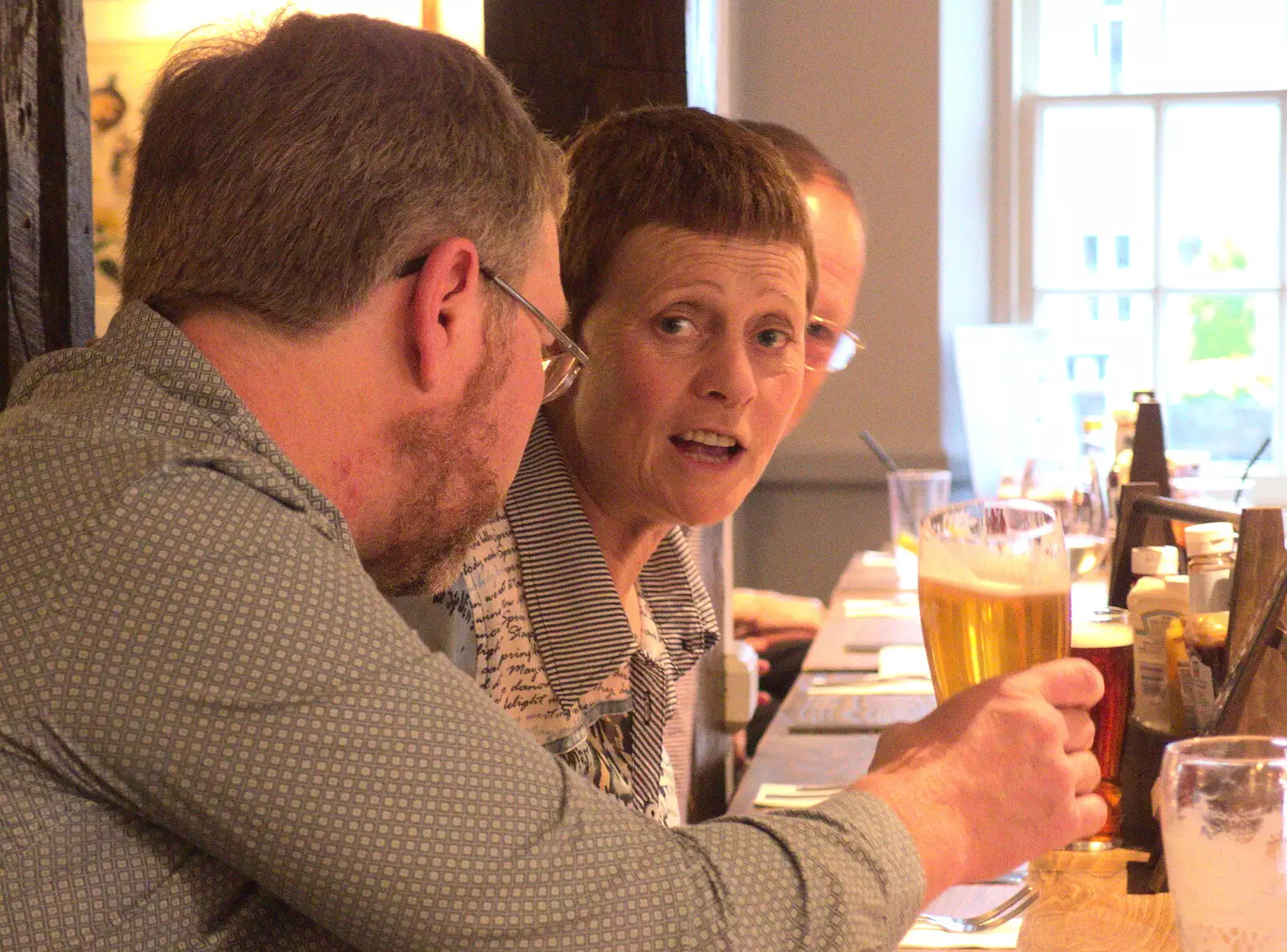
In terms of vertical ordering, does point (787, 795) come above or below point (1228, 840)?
below

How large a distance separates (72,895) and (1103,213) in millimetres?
5604

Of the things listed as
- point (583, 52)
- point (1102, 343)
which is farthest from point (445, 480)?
point (1102, 343)

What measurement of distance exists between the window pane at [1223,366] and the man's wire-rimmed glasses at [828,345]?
4024mm

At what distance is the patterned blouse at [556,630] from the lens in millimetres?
1289

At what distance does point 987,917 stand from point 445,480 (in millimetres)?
580

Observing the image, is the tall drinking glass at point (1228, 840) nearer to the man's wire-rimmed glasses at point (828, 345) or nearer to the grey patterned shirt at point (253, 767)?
the grey patterned shirt at point (253, 767)

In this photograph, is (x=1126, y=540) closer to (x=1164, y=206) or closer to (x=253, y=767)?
(x=253, y=767)

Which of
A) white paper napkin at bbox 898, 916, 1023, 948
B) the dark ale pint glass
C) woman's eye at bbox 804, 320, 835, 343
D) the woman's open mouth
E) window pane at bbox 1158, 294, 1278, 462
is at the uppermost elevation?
woman's eye at bbox 804, 320, 835, 343

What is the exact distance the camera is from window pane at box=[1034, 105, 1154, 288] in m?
5.67

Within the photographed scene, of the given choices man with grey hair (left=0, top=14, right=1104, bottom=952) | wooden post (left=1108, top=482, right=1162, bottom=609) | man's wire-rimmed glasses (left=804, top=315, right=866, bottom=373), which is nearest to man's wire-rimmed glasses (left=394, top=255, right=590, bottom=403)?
man with grey hair (left=0, top=14, right=1104, bottom=952)

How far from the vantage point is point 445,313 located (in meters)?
0.90

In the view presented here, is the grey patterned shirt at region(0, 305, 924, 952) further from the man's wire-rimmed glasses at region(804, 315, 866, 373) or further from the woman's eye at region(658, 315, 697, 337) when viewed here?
the man's wire-rimmed glasses at region(804, 315, 866, 373)

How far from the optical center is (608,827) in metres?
0.71

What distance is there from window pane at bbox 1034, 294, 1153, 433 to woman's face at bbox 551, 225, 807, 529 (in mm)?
4504
